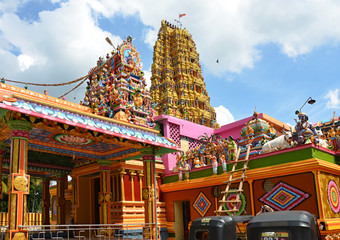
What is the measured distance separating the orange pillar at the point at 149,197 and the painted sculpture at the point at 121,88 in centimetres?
231

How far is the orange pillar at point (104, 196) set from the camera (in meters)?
17.3

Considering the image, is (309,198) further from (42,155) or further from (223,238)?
(42,155)

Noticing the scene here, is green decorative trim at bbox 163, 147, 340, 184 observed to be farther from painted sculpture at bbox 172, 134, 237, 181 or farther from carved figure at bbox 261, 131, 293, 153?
painted sculpture at bbox 172, 134, 237, 181

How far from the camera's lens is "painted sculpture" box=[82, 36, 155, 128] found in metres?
16.9

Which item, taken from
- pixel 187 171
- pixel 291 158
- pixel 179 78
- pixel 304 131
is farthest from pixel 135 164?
pixel 179 78

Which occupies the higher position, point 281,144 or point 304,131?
point 304,131

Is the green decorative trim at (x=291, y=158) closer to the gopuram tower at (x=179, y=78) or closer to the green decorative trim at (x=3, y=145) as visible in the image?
the green decorative trim at (x=3, y=145)

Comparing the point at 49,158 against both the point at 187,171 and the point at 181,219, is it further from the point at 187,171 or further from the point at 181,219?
the point at 181,219

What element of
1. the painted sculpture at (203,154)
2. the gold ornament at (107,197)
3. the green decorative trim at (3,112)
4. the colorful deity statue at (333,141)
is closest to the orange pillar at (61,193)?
the gold ornament at (107,197)

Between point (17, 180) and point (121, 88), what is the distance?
826 cm

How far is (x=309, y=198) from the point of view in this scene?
13.9 m

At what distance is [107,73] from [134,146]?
18.2ft

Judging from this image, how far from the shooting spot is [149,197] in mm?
15047

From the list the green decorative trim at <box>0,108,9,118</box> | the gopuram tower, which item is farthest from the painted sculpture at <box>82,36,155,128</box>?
the gopuram tower
